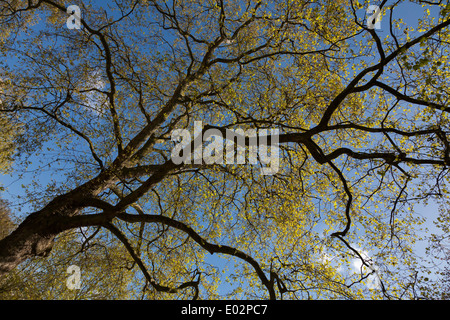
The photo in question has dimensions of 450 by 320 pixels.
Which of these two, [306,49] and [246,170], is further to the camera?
[306,49]

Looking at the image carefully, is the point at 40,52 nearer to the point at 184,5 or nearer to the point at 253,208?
the point at 184,5

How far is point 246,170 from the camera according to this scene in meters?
8.70

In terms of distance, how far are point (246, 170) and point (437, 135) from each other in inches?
204

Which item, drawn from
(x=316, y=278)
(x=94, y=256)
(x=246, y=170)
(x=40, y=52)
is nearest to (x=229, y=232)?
(x=246, y=170)

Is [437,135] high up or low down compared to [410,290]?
up

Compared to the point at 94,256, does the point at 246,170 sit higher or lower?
higher

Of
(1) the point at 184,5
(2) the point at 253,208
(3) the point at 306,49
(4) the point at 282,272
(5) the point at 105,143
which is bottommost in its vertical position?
(4) the point at 282,272

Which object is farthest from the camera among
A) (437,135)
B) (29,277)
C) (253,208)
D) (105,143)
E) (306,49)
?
(306,49)

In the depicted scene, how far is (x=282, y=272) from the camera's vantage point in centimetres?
673

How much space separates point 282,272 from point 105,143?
7.17 metres

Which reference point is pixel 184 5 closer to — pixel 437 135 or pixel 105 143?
pixel 105 143
